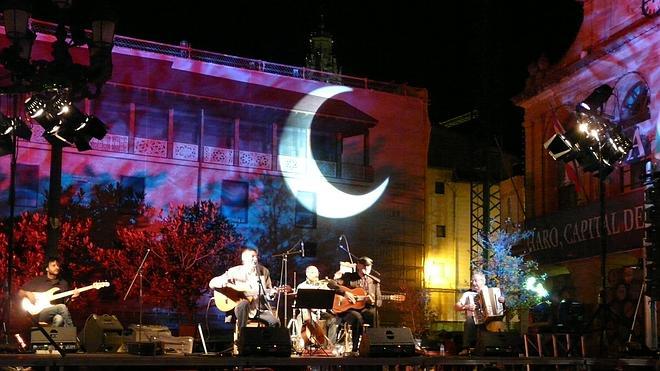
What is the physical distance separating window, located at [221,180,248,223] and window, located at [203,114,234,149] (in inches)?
66.8

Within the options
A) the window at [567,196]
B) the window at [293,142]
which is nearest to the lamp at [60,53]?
the window at [567,196]

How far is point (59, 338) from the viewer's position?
11.8 meters

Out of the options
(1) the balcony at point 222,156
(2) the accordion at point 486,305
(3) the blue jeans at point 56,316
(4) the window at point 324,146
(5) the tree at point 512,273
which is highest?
(4) the window at point 324,146

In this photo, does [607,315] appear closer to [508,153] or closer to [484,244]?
[484,244]

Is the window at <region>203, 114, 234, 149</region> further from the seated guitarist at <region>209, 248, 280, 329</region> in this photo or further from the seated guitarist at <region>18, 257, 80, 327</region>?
the seated guitarist at <region>209, 248, 280, 329</region>

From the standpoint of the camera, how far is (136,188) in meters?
30.2

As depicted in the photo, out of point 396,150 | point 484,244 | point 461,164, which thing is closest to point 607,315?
point 484,244

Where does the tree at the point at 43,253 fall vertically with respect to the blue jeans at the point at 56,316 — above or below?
above

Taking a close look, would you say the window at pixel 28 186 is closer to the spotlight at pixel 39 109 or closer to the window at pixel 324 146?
the window at pixel 324 146

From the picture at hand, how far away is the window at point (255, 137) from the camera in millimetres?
33500

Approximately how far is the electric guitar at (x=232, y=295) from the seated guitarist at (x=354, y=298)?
1474mm

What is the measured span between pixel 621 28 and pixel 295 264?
14.7 metres

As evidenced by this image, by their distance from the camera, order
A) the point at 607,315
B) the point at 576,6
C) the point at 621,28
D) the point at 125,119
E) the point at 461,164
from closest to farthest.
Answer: the point at 607,315 → the point at 621,28 → the point at 576,6 → the point at 125,119 → the point at 461,164

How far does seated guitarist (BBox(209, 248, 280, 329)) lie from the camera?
508 inches
